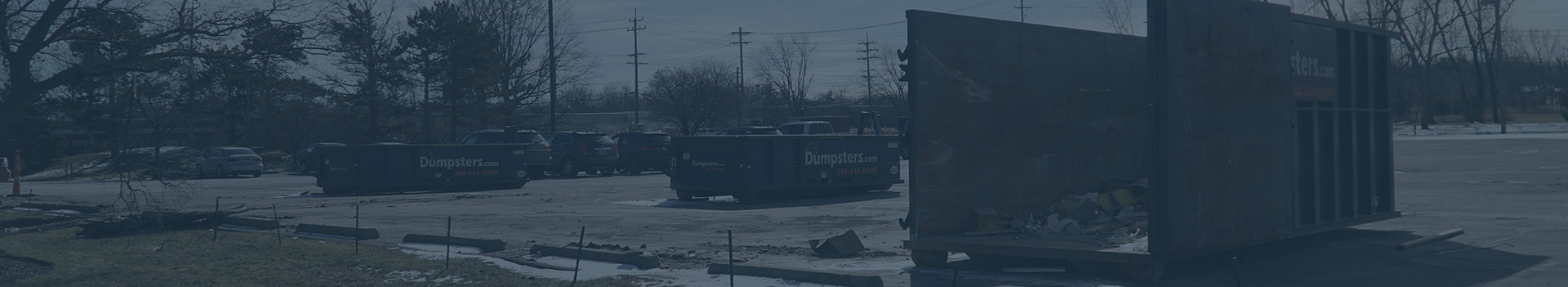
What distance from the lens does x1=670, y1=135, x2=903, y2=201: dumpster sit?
771 inches

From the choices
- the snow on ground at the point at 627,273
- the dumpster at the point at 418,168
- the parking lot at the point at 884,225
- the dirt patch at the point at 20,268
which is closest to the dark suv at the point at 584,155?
the parking lot at the point at 884,225

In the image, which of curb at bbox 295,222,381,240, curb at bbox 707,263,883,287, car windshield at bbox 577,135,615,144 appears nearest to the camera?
curb at bbox 707,263,883,287

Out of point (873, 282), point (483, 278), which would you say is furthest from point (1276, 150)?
point (483, 278)

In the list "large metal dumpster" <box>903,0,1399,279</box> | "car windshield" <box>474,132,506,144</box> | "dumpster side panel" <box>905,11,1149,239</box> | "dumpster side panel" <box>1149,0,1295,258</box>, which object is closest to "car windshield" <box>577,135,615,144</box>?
"car windshield" <box>474,132,506,144</box>

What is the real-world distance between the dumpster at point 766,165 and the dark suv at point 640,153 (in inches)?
563

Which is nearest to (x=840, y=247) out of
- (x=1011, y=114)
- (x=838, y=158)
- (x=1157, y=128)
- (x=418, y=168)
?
(x=1011, y=114)

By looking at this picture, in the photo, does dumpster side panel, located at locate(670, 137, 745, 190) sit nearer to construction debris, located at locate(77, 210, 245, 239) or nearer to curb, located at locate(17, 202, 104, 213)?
construction debris, located at locate(77, 210, 245, 239)

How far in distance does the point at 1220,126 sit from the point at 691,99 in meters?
49.8

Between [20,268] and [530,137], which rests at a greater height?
[530,137]

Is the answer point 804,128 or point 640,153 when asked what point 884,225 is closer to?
point 640,153

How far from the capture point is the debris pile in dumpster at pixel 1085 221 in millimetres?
9898

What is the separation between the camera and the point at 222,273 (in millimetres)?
10664

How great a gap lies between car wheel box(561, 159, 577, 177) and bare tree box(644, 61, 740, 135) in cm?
1746

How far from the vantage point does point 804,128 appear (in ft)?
122
